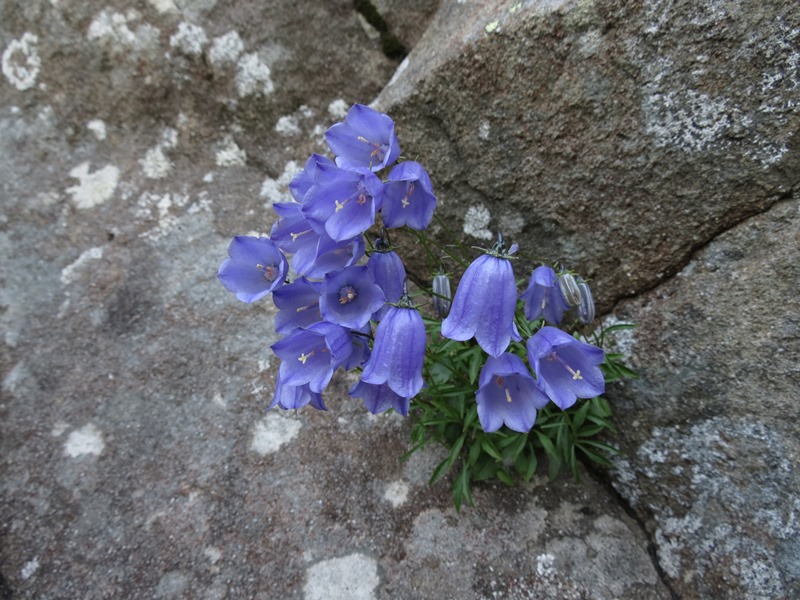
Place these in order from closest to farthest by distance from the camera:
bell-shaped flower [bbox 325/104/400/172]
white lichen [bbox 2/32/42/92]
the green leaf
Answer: bell-shaped flower [bbox 325/104/400/172] → the green leaf → white lichen [bbox 2/32/42/92]

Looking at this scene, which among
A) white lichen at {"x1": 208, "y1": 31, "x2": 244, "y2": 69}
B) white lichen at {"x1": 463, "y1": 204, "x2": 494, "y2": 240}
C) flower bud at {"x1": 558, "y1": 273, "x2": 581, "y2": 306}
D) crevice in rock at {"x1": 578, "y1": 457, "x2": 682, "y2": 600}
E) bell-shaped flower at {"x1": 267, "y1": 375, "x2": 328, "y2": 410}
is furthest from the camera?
white lichen at {"x1": 208, "y1": 31, "x2": 244, "y2": 69}

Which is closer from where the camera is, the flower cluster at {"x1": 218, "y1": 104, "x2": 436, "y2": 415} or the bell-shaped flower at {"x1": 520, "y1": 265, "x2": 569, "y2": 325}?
the flower cluster at {"x1": 218, "y1": 104, "x2": 436, "y2": 415}

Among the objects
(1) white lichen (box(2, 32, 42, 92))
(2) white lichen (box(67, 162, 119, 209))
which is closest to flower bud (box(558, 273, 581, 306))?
(2) white lichen (box(67, 162, 119, 209))

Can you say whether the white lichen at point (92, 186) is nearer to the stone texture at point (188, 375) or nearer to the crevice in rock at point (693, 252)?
the stone texture at point (188, 375)

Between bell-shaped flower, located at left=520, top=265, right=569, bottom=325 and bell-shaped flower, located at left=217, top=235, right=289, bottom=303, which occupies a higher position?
bell-shaped flower, located at left=217, top=235, right=289, bottom=303

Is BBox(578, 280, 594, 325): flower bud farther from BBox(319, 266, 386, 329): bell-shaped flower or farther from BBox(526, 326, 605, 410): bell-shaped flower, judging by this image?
BBox(319, 266, 386, 329): bell-shaped flower

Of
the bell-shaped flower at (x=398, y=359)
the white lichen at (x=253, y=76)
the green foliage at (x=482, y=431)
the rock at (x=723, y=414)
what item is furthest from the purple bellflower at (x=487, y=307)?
the white lichen at (x=253, y=76)

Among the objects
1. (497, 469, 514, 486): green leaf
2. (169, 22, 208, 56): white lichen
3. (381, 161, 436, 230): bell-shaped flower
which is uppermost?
(169, 22, 208, 56): white lichen
